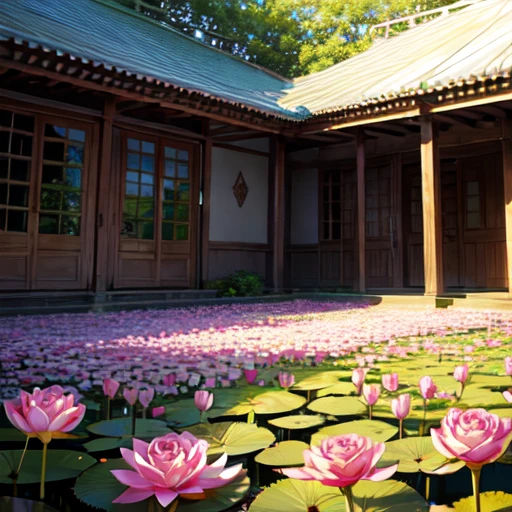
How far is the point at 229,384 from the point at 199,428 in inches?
28.1

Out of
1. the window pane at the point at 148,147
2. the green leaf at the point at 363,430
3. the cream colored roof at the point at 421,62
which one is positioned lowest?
the green leaf at the point at 363,430

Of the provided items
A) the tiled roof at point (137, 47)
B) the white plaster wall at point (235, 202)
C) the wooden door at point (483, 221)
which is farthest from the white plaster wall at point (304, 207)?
the wooden door at point (483, 221)

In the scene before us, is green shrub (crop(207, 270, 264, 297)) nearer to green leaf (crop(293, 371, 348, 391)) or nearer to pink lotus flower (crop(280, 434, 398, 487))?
green leaf (crop(293, 371, 348, 391))

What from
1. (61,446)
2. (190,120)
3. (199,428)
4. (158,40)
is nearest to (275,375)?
(199,428)

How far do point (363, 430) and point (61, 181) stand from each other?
20.7 ft

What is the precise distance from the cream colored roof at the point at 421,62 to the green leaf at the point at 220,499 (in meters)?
6.08

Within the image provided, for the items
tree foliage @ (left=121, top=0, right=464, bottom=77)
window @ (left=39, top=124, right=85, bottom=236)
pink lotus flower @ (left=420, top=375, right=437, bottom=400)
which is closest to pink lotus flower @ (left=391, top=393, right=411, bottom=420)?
pink lotus flower @ (left=420, top=375, right=437, bottom=400)

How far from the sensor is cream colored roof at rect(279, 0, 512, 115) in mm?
6699

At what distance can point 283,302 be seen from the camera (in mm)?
7719

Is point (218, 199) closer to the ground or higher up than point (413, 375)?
higher up

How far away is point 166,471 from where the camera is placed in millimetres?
712

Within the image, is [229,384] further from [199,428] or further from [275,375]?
[199,428]

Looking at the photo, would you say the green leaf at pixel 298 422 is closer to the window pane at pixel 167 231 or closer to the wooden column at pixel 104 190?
the wooden column at pixel 104 190

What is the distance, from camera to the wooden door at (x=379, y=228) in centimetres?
961
